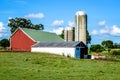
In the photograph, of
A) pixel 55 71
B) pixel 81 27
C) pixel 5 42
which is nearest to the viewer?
pixel 55 71

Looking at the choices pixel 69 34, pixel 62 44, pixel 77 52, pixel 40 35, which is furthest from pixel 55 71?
pixel 69 34

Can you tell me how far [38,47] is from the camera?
52.6m

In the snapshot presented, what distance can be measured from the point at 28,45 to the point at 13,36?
5015 millimetres

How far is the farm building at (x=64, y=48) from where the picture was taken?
4847 cm

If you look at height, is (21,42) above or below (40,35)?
below

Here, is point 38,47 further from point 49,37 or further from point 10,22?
point 10,22

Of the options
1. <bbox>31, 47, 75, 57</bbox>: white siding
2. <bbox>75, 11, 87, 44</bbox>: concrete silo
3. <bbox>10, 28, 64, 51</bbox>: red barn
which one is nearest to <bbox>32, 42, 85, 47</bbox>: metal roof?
<bbox>31, 47, 75, 57</bbox>: white siding

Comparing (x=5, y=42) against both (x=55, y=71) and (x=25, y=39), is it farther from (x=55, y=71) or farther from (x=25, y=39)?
(x=55, y=71)

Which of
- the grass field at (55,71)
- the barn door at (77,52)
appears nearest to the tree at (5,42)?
the barn door at (77,52)

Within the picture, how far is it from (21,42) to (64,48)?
37.3 ft

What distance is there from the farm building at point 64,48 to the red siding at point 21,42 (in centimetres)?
235

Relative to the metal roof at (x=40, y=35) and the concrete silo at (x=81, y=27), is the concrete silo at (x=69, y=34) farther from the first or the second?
the concrete silo at (x=81, y=27)

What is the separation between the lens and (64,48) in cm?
4938

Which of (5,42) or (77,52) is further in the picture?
(5,42)
